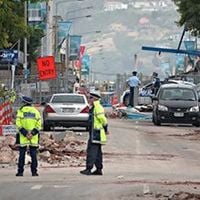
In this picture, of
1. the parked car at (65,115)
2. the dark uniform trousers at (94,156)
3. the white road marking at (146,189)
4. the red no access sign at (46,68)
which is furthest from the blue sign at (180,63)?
the white road marking at (146,189)

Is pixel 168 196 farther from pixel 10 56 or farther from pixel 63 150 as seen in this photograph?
pixel 10 56

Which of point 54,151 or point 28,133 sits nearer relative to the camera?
point 28,133

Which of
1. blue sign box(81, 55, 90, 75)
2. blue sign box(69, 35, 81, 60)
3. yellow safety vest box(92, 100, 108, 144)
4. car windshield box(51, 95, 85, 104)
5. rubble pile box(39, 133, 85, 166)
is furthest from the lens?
blue sign box(81, 55, 90, 75)

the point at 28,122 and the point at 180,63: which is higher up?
the point at 28,122

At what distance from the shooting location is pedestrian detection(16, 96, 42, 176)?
1981 cm

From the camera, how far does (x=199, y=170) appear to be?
21.3 m

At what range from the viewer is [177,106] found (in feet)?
124

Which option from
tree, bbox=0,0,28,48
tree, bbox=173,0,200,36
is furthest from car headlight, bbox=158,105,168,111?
tree, bbox=173,0,200,36

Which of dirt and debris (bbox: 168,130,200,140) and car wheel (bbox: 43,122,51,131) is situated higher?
car wheel (bbox: 43,122,51,131)

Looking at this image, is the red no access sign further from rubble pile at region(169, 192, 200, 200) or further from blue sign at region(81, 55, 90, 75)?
blue sign at region(81, 55, 90, 75)

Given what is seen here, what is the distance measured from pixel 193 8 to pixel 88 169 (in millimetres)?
30725

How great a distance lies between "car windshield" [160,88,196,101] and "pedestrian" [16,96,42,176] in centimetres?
1904

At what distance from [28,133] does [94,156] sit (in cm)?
153

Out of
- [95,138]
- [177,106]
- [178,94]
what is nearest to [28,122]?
[95,138]
